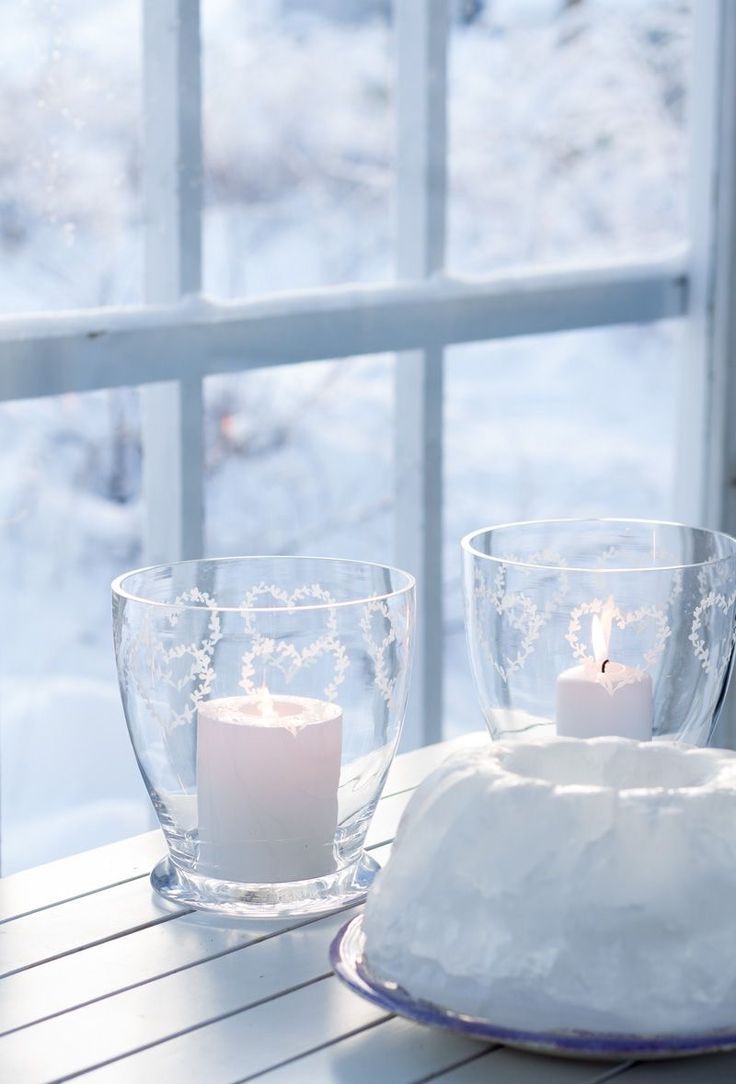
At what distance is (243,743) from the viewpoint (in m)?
0.73

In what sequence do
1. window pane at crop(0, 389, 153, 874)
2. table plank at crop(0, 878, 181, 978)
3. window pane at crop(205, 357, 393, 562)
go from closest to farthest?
table plank at crop(0, 878, 181, 978) → window pane at crop(0, 389, 153, 874) → window pane at crop(205, 357, 393, 562)

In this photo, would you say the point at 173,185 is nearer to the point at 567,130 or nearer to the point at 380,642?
the point at 567,130

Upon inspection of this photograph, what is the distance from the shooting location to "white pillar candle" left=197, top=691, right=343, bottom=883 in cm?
73

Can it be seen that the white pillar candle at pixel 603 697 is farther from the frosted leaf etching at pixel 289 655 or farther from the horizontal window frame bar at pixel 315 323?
the horizontal window frame bar at pixel 315 323

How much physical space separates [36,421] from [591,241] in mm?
839

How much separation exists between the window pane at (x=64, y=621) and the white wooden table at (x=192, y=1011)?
30.3 inches

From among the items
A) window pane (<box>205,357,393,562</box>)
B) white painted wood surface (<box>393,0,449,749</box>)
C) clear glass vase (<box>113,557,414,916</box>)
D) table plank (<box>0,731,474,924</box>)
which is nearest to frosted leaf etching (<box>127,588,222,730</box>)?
clear glass vase (<box>113,557,414,916</box>)

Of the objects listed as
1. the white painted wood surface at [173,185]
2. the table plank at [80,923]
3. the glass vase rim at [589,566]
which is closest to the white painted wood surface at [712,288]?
the white painted wood surface at [173,185]

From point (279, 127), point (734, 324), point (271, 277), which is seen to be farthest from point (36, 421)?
point (734, 324)

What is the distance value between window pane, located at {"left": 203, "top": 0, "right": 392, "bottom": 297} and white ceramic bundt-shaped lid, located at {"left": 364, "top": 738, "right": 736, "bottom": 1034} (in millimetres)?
1114

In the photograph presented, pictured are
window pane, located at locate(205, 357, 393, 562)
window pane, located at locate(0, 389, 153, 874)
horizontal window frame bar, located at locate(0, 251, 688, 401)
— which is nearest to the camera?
horizontal window frame bar, located at locate(0, 251, 688, 401)

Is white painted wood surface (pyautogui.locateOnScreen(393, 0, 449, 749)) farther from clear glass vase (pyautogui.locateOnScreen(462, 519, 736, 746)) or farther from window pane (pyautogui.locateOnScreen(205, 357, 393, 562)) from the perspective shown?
clear glass vase (pyautogui.locateOnScreen(462, 519, 736, 746))

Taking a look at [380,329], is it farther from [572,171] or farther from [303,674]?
[303,674]

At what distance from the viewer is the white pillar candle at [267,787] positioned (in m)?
0.73
